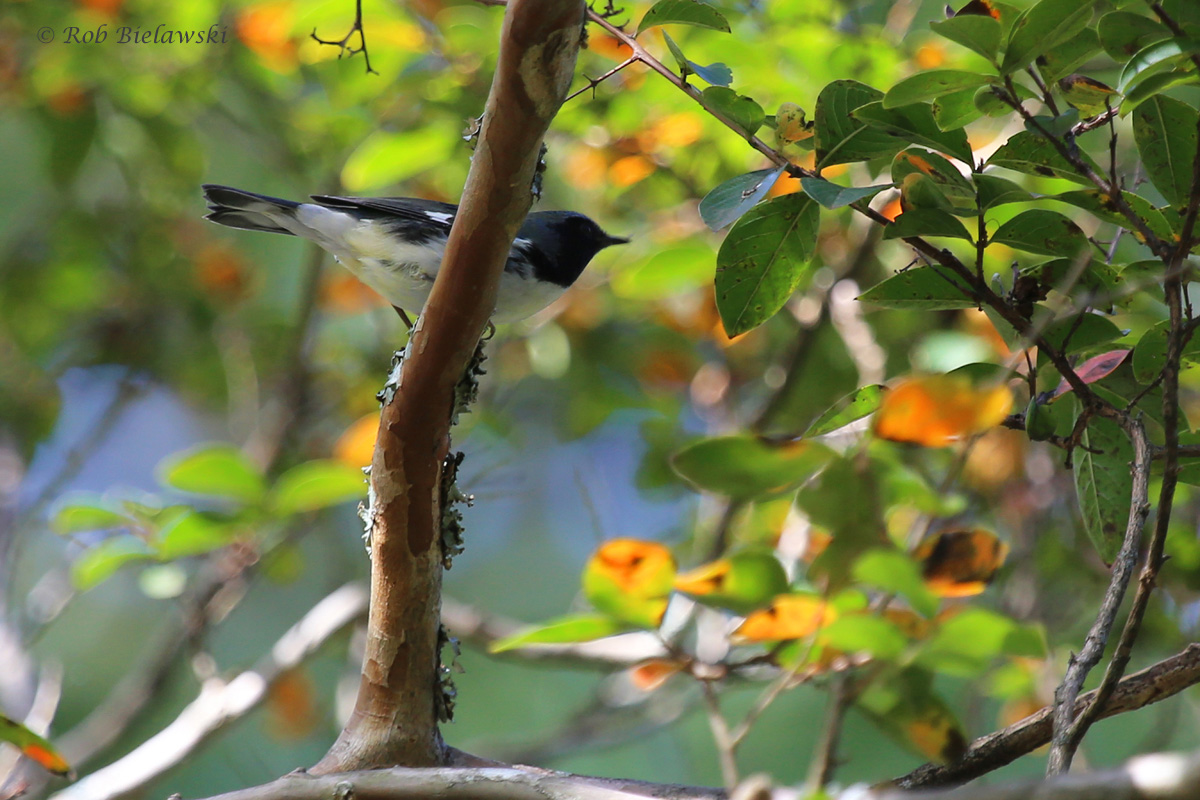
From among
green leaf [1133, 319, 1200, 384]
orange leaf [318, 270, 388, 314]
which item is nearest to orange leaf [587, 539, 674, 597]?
green leaf [1133, 319, 1200, 384]

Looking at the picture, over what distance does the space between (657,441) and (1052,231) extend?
2.20 metres

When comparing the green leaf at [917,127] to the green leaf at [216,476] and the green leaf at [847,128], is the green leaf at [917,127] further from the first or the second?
the green leaf at [216,476]

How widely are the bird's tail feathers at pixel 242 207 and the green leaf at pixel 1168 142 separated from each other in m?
2.18

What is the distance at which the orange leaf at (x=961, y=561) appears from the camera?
1431 mm

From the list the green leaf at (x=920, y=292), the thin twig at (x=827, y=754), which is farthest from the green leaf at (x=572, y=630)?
the green leaf at (x=920, y=292)

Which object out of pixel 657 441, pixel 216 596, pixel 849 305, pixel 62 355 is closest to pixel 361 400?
pixel 216 596

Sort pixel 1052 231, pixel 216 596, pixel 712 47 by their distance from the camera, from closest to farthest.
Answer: pixel 1052 231 → pixel 712 47 → pixel 216 596

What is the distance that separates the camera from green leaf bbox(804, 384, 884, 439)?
144cm

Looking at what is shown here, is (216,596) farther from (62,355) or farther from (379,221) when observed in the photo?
(62,355)

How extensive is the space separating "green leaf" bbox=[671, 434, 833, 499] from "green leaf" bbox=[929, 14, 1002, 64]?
540 mm

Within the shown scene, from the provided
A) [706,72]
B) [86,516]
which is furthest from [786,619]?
[86,516]

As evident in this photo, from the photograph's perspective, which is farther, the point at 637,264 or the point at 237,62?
the point at 237,62

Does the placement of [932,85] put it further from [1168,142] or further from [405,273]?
[405,273]

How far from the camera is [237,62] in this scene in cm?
396
